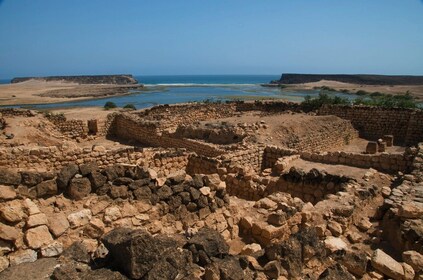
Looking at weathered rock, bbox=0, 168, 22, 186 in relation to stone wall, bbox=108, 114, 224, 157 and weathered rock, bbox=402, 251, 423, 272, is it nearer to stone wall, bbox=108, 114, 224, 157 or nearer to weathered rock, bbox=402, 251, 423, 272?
weathered rock, bbox=402, 251, 423, 272

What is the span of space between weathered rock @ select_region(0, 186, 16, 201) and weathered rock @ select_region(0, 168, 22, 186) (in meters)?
A: 0.09

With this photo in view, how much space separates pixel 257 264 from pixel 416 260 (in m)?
2.40

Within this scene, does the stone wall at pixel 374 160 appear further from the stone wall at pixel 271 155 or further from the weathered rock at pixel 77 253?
the weathered rock at pixel 77 253

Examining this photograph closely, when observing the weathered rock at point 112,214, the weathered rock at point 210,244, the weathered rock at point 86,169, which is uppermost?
the weathered rock at point 86,169

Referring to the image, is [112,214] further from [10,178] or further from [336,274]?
[336,274]

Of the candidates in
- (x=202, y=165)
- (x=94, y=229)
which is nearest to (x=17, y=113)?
(x=202, y=165)

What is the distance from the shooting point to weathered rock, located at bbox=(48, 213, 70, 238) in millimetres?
4238

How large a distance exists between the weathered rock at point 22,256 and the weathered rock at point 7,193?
3.11ft

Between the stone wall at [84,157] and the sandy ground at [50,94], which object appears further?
the sandy ground at [50,94]

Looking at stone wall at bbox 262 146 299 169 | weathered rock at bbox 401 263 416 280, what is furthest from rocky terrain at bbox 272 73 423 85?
weathered rock at bbox 401 263 416 280

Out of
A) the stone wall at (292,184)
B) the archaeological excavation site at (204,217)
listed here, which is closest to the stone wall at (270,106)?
the archaeological excavation site at (204,217)

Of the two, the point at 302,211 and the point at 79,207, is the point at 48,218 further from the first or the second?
the point at 302,211

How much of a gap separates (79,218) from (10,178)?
1.11 m

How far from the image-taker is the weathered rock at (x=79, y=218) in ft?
14.8
